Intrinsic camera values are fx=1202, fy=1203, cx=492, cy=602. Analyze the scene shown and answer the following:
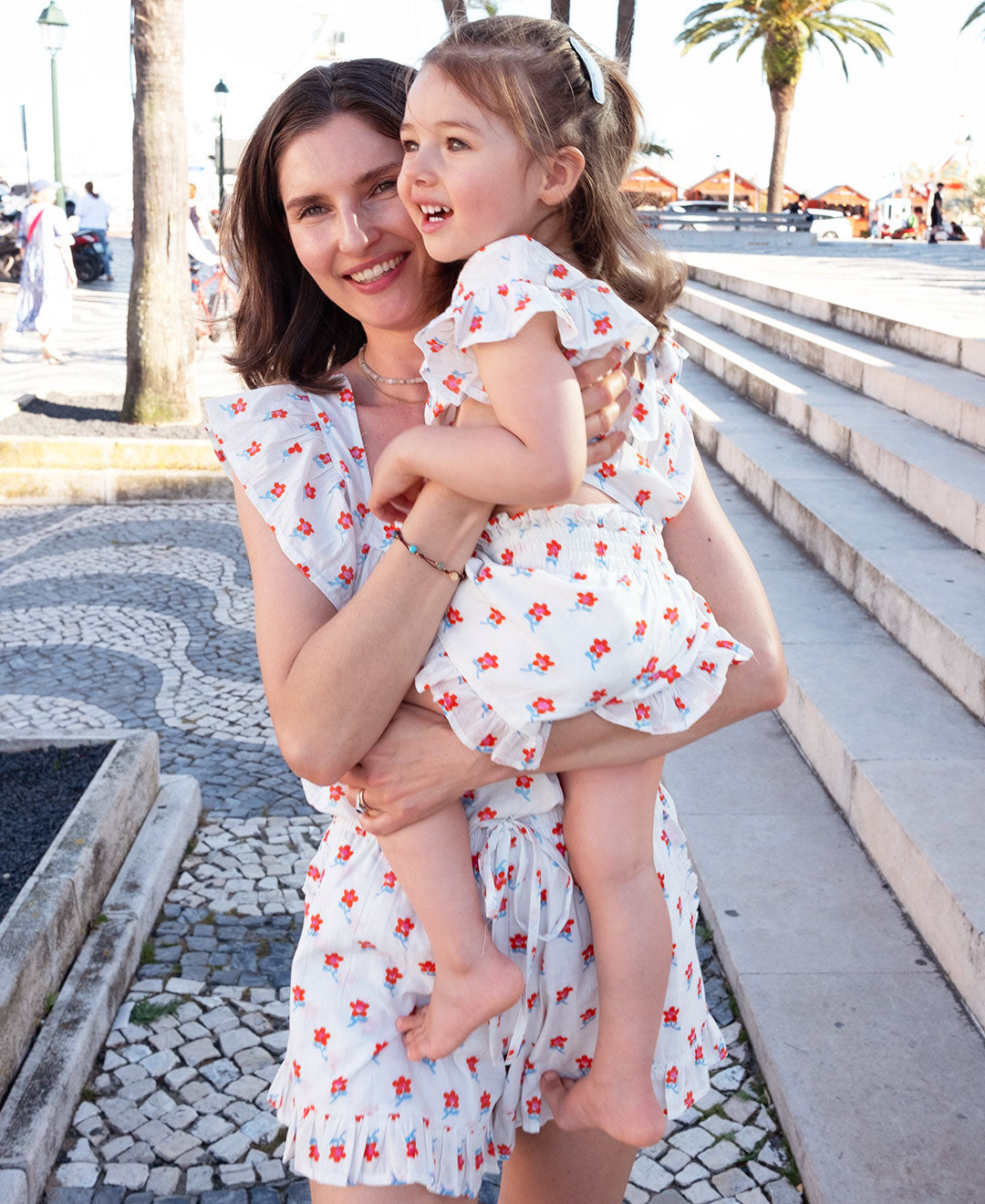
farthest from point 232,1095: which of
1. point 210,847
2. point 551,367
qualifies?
point 551,367

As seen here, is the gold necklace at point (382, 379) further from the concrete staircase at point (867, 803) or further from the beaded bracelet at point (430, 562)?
the concrete staircase at point (867, 803)

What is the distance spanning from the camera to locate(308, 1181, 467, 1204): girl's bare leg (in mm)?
1401

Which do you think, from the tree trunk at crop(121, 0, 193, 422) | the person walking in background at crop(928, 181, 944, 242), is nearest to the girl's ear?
the tree trunk at crop(121, 0, 193, 422)

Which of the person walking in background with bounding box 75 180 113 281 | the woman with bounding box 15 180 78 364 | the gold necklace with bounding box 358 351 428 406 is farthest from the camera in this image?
the person walking in background with bounding box 75 180 113 281

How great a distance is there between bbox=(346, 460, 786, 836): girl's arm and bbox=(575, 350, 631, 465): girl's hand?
0.59ft

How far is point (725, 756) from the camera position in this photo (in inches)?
157

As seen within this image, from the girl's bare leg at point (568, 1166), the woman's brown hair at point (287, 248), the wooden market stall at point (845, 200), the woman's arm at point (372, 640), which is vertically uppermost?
the wooden market stall at point (845, 200)

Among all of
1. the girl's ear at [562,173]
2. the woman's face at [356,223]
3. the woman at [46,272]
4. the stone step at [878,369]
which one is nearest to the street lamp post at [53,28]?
the woman at [46,272]

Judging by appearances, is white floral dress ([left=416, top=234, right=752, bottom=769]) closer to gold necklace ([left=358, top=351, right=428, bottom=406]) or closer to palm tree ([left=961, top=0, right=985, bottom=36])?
gold necklace ([left=358, top=351, right=428, bottom=406])

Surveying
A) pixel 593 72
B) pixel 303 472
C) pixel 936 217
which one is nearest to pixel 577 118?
pixel 593 72

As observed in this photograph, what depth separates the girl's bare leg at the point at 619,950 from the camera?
1479 mm

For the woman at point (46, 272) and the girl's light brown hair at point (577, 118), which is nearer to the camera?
the girl's light brown hair at point (577, 118)

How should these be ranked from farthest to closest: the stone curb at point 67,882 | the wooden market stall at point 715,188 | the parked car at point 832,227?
the wooden market stall at point 715,188 → the parked car at point 832,227 → the stone curb at point 67,882

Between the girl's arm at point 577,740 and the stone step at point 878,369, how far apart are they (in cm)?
428
